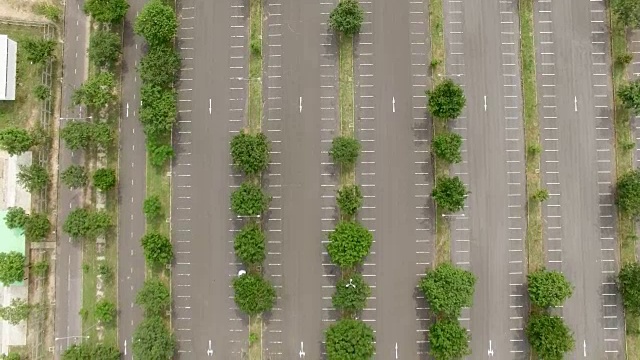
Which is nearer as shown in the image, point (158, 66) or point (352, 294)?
point (352, 294)

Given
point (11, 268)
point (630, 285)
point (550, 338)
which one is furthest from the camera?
point (11, 268)

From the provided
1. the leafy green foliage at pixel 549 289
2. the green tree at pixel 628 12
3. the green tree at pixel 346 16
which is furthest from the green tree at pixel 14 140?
the green tree at pixel 628 12

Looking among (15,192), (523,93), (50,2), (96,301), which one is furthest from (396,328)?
(50,2)

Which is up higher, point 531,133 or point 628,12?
point 628,12

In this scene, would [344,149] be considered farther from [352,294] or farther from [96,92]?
[96,92]

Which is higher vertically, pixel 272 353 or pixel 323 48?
pixel 323 48

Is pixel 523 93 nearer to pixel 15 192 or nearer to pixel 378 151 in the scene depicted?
pixel 378 151

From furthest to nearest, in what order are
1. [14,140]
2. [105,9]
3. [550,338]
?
[105,9] → [14,140] → [550,338]

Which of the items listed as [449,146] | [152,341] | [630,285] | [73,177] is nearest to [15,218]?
[73,177]

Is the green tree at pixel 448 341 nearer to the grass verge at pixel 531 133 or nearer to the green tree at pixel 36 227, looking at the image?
the grass verge at pixel 531 133
